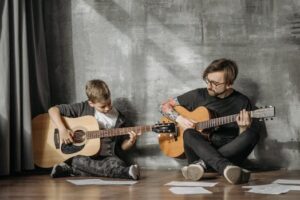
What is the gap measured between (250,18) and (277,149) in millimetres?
1093

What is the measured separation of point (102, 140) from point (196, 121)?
0.74m

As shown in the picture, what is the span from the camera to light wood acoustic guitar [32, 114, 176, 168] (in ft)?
12.1

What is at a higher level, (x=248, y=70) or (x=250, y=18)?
(x=250, y=18)

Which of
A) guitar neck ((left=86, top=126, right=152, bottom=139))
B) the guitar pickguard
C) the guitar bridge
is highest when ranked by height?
guitar neck ((left=86, top=126, right=152, bottom=139))

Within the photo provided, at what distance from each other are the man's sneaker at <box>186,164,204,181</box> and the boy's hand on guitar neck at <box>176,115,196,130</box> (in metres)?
0.40

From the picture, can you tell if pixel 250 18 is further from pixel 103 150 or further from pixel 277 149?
pixel 103 150

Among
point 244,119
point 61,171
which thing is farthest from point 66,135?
point 244,119

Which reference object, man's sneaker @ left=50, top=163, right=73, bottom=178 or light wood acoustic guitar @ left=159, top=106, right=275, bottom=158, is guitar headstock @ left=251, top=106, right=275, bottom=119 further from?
man's sneaker @ left=50, top=163, right=73, bottom=178

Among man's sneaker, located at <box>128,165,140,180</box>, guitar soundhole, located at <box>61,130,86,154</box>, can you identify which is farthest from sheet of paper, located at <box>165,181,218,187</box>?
guitar soundhole, located at <box>61,130,86,154</box>

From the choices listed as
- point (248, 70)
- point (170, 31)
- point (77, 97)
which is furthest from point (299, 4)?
point (77, 97)

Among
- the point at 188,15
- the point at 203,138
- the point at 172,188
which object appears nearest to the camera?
the point at 172,188

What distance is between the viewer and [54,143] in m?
3.78

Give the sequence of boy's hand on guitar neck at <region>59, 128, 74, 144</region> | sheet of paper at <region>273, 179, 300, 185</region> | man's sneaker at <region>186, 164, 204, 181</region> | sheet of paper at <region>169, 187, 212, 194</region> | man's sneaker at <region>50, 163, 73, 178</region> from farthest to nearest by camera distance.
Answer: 1. boy's hand on guitar neck at <region>59, 128, 74, 144</region>
2. man's sneaker at <region>50, 163, 73, 178</region>
3. man's sneaker at <region>186, 164, 204, 181</region>
4. sheet of paper at <region>273, 179, 300, 185</region>
5. sheet of paper at <region>169, 187, 212, 194</region>

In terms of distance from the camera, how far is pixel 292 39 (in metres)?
3.91
